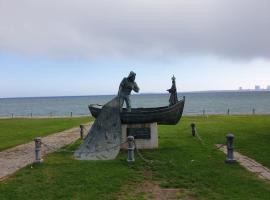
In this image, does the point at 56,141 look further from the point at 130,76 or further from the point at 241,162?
the point at 241,162

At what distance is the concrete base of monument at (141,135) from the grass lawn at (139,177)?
2.71ft

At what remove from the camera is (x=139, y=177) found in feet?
41.6

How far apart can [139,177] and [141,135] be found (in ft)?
20.2

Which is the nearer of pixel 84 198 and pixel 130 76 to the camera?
pixel 84 198

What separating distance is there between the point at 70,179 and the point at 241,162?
6.24 m

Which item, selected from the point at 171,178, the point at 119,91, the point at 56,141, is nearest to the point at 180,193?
the point at 171,178

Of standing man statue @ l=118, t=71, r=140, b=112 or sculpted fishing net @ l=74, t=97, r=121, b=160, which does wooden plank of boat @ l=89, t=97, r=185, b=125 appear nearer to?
sculpted fishing net @ l=74, t=97, r=121, b=160

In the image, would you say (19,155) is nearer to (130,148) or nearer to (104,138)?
(104,138)

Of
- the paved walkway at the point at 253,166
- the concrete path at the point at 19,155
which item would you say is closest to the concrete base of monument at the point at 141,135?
the concrete path at the point at 19,155

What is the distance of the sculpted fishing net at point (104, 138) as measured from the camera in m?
16.2

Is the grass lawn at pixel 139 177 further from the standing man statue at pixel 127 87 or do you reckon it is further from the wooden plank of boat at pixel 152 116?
the standing man statue at pixel 127 87

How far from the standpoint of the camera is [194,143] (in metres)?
20.2

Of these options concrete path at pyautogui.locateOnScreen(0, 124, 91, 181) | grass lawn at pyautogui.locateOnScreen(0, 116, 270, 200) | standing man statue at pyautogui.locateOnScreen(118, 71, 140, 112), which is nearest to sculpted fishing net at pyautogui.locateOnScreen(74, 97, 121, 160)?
standing man statue at pyautogui.locateOnScreen(118, 71, 140, 112)

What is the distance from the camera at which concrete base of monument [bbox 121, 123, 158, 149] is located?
18656 millimetres
